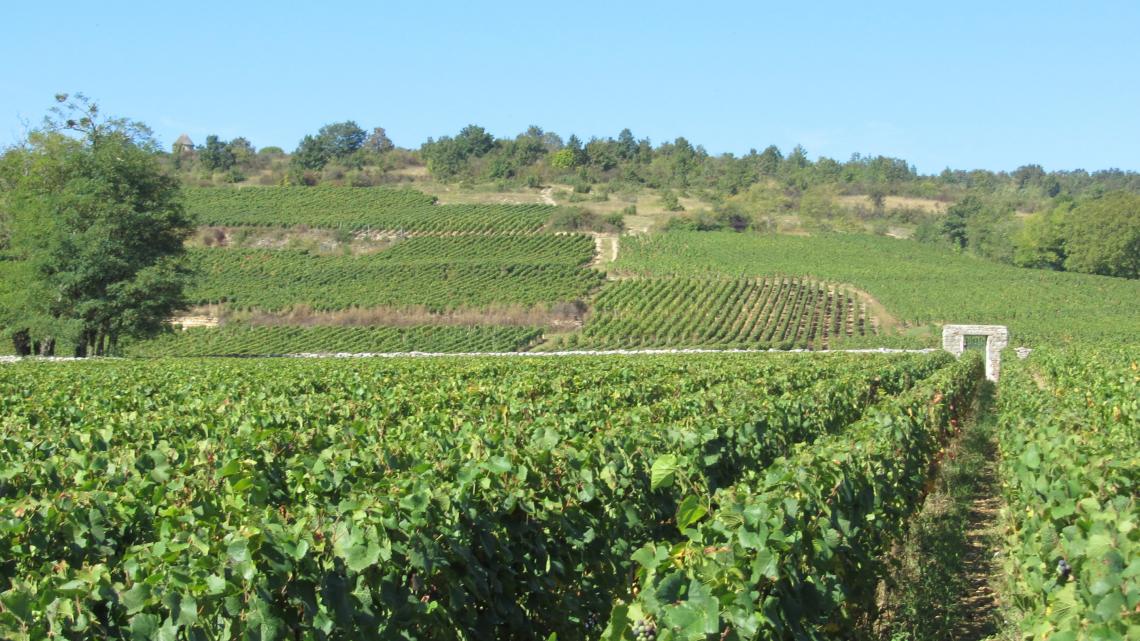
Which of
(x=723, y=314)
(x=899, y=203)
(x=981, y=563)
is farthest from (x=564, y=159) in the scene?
(x=981, y=563)

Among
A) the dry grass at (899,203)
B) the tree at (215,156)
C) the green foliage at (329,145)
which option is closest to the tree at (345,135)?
the green foliage at (329,145)

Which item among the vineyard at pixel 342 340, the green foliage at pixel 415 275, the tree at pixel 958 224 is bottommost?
the vineyard at pixel 342 340

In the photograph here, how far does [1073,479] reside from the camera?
20.1 ft

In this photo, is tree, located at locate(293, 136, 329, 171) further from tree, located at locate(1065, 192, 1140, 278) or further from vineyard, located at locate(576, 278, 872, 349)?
tree, located at locate(1065, 192, 1140, 278)

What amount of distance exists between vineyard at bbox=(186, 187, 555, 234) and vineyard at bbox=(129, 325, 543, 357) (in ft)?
85.0

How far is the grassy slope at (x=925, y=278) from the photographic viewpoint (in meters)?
61.1

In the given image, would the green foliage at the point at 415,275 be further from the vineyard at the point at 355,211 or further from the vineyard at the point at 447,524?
the vineyard at the point at 447,524

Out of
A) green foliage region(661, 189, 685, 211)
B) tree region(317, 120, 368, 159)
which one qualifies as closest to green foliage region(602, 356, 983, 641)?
green foliage region(661, 189, 685, 211)

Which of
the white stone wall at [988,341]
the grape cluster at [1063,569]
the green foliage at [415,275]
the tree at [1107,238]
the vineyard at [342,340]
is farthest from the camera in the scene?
the tree at [1107,238]

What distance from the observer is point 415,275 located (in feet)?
233

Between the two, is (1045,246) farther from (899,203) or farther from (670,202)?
(899,203)

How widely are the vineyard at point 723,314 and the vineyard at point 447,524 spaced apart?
1805 inches

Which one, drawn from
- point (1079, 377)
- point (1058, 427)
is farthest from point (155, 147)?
point (1058, 427)

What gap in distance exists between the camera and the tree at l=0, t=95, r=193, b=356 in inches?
1524
